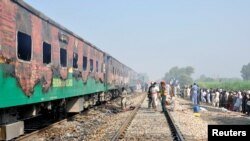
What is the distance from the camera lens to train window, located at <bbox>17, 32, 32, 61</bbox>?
9.85 m

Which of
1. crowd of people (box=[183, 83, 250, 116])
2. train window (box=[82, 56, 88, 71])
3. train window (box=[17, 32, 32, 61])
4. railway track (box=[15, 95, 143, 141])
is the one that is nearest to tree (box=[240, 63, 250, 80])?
crowd of people (box=[183, 83, 250, 116])

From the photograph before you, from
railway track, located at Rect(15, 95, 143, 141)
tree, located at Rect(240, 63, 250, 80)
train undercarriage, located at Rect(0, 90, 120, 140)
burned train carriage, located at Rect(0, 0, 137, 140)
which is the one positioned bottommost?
railway track, located at Rect(15, 95, 143, 141)

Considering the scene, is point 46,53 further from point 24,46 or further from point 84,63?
point 84,63

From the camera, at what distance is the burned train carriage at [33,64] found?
9102 millimetres

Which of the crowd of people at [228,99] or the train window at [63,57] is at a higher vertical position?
the train window at [63,57]

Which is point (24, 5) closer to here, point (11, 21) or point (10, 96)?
point (11, 21)

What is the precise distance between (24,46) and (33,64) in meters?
0.73

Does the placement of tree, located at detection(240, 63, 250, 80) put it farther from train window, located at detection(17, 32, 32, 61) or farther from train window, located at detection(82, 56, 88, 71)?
train window, located at detection(17, 32, 32, 61)

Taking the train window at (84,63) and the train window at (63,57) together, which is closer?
the train window at (63,57)

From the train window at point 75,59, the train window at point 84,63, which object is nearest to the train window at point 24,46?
the train window at point 75,59

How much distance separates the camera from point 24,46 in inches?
405

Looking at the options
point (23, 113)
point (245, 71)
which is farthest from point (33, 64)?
point (245, 71)

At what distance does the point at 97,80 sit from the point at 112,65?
302 inches

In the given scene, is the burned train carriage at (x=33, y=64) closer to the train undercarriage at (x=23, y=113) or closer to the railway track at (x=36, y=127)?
the train undercarriage at (x=23, y=113)
